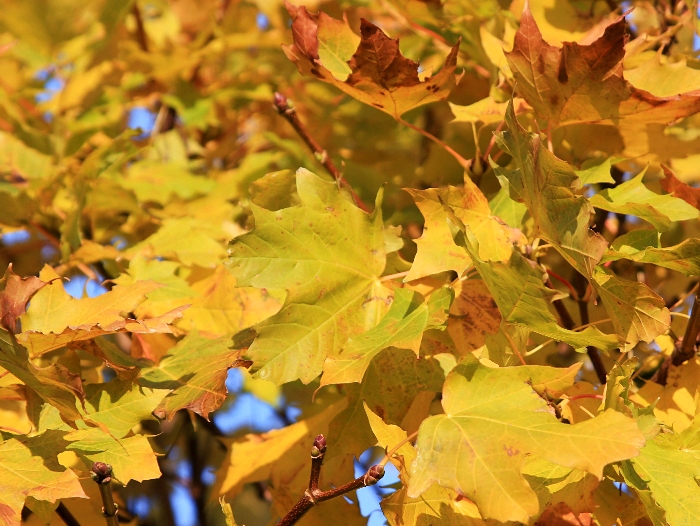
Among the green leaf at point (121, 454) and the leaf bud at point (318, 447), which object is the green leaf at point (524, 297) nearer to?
the leaf bud at point (318, 447)

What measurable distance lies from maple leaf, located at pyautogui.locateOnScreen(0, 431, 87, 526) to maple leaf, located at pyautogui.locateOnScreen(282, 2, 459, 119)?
58cm

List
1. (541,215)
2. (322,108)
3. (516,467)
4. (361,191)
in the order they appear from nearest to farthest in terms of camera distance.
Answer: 1. (516,467)
2. (541,215)
3. (361,191)
4. (322,108)

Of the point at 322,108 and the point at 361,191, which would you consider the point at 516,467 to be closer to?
the point at 361,191

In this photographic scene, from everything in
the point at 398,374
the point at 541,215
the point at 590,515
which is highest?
the point at 541,215

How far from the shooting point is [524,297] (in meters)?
0.82

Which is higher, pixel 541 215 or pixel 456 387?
pixel 541 215

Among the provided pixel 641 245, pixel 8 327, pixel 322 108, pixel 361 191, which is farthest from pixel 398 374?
pixel 322 108

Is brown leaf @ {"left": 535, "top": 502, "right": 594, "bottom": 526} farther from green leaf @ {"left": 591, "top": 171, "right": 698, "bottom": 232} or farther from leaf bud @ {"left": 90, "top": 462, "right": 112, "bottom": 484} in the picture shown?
leaf bud @ {"left": 90, "top": 462, "right": 112, "bottom": 484}

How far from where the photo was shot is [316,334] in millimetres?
952

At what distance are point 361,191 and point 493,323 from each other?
67cm

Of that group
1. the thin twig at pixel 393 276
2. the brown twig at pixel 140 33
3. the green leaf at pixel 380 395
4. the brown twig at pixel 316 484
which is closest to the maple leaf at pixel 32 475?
the brown twig at pixel 316 484

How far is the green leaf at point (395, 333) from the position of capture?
2.76 feet

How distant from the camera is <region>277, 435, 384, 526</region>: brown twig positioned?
0.77m

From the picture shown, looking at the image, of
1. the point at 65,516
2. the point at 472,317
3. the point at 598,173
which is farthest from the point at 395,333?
the point at 65,516
